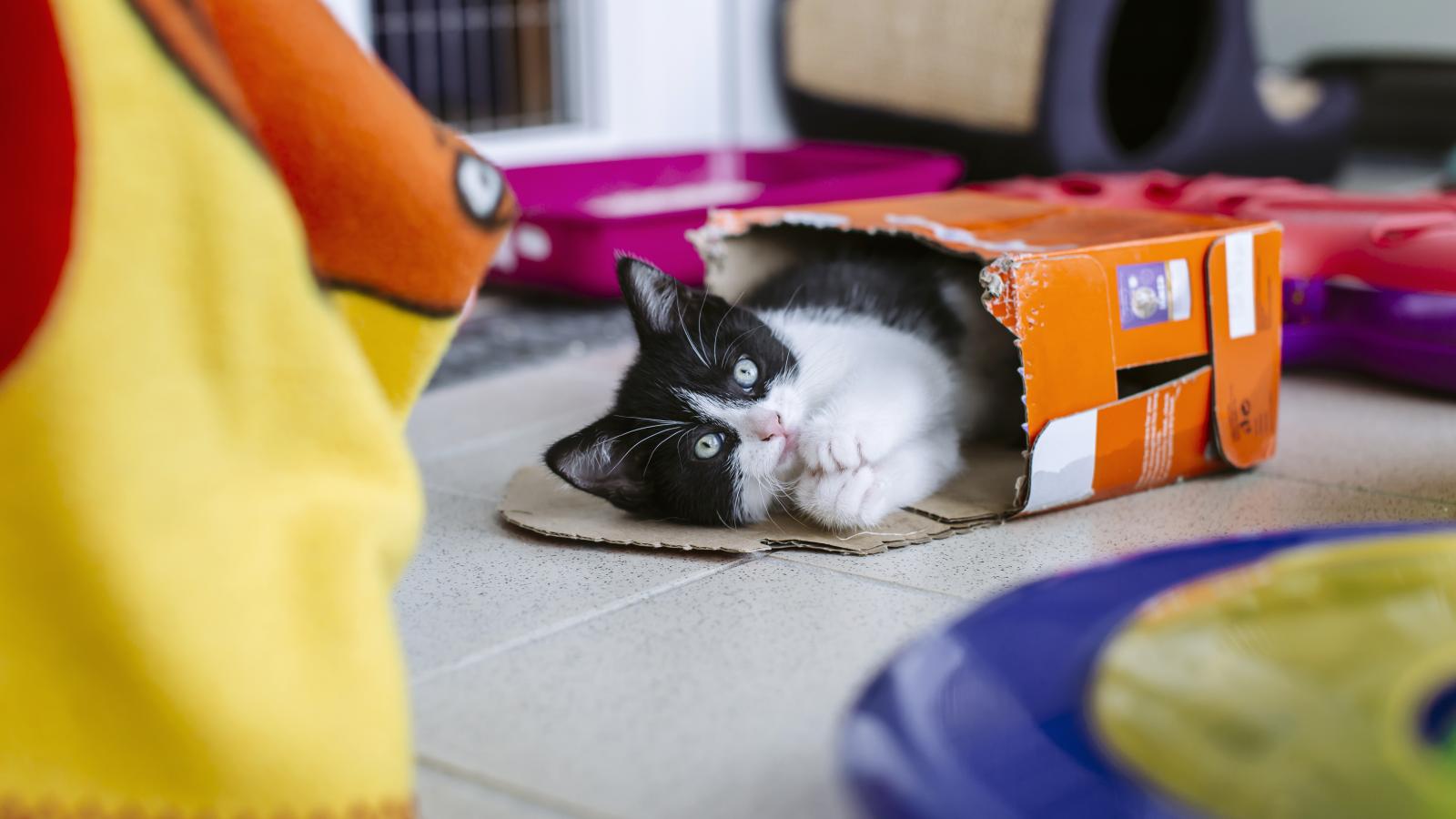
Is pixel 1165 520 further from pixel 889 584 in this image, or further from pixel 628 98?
pixel 628 98

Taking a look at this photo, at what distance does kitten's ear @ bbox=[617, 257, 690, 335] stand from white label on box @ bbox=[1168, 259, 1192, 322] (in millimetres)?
521

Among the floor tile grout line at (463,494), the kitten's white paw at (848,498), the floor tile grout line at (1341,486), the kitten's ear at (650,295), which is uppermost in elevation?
the kitten's ear at (650,295)

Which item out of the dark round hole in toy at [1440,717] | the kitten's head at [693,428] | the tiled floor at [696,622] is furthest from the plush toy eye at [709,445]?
the dark round hole in toy at [1440,717]

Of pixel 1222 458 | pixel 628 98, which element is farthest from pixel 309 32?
pixel 628 98

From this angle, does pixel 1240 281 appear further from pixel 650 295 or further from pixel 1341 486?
pixel 650 295

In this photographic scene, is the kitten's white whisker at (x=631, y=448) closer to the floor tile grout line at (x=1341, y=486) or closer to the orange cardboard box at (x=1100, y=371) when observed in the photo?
the orange cardboard box at (x=1100, y=371)

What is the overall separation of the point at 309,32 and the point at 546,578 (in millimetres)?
554

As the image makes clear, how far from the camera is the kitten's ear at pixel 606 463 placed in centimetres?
134

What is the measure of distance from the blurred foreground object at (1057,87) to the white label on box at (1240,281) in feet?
4.92

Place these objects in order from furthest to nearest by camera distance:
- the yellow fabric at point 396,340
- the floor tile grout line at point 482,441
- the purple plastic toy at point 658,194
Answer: the purple plastic toy at point 658,194
the floor tile grout line at point 482,441
the yellow fabric at point 396,340

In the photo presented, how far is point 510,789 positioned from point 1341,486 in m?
1.06

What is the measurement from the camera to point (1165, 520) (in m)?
1.39

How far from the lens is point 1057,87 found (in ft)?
9.34

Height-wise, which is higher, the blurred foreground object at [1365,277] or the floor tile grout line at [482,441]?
the blurred foreground object at [1365,277]
